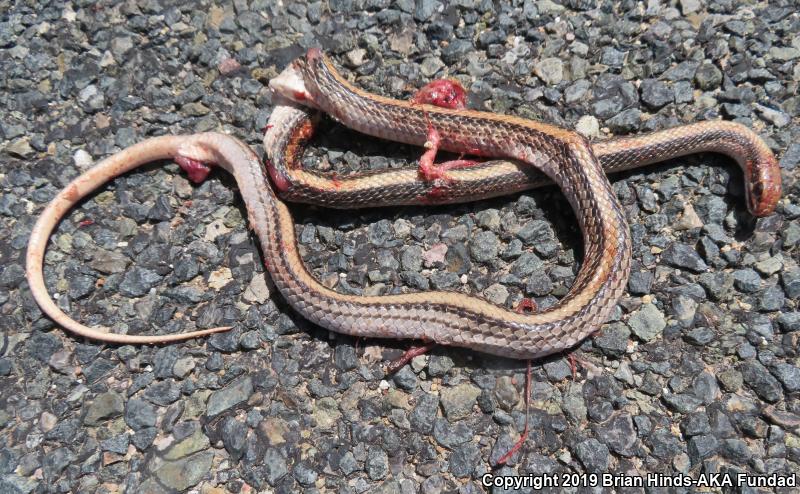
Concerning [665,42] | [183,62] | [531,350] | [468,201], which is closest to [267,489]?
[531,350]

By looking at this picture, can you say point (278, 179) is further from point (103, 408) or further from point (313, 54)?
point (103, 408)

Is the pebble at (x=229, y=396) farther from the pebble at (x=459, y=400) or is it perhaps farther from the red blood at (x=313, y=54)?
the red blood at (x=313, y=54)

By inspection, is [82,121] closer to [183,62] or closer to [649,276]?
[183,62]

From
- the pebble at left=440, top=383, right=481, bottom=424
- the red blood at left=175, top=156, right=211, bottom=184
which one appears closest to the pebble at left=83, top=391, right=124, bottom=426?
the red blood at left=175, top=156, right=211, bottom=184

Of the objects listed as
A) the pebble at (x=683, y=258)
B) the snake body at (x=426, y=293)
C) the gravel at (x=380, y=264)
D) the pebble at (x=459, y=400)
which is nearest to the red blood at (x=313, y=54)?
the snake body at (x=426, y=293)

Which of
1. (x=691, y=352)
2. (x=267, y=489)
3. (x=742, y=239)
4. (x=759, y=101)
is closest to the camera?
(x=267, y=489)
